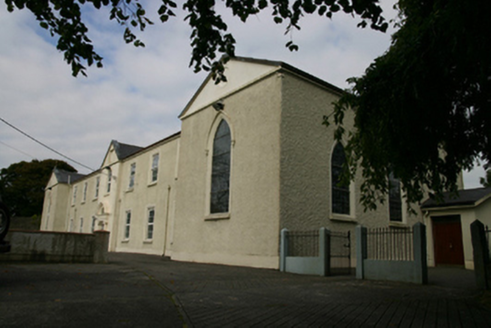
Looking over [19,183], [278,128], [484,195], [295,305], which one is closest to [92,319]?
[295,305]

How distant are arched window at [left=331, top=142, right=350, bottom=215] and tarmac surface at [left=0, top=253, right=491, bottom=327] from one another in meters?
6.20

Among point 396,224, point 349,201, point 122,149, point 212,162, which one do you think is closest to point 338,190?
point 349,201

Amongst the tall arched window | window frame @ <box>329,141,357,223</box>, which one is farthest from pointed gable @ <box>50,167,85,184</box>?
window frame @ <box>329,141,357,223</box>

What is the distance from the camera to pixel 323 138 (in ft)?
50.7

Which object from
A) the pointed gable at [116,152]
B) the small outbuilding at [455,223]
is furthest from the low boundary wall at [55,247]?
the pointed gable at [116,152]

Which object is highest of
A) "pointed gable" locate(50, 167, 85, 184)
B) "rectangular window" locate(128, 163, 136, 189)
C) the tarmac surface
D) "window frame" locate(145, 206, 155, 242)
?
"pointed gable" locate(50, 167, 85, 184)

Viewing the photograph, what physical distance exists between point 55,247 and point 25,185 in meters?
49.2

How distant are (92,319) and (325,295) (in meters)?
4.36

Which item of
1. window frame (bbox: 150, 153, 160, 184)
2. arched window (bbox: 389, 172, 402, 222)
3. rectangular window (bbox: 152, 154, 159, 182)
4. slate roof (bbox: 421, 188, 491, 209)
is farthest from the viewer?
rectangular window (bbox: 152, 154, 159, 182)

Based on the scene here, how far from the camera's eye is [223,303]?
20.6ft

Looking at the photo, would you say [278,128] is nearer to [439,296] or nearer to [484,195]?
[439,296]

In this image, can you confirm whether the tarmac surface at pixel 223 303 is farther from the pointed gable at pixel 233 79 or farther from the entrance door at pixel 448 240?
the entrance door at pixel 448 240

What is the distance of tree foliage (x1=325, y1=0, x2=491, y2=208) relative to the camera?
5000mm

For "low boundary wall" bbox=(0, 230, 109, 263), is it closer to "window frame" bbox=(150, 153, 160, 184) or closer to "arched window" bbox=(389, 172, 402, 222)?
"window frame" bbox=(150, 153, 160, 184)
